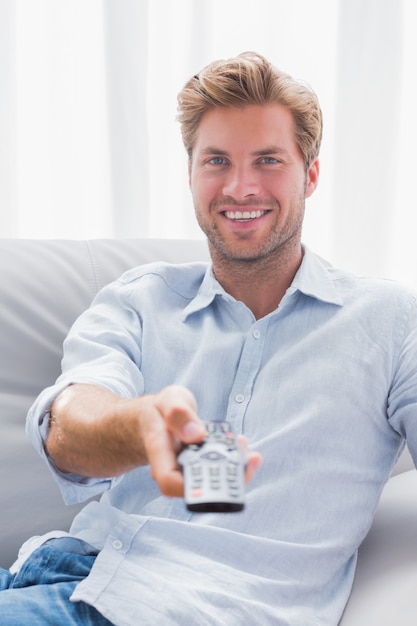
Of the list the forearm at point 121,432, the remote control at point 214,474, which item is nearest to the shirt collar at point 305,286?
the forearm at point 121,432

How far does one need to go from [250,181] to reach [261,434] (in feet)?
1.32

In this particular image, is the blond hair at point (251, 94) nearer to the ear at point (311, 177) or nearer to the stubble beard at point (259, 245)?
the ear at point (311, 177)

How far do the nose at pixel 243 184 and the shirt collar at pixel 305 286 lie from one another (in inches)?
5.3

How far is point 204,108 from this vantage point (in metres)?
1.25

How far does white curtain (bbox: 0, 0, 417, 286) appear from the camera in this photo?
5.57 feet

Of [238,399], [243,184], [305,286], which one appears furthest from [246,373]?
[243,184]

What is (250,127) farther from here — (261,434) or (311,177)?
(261,434)

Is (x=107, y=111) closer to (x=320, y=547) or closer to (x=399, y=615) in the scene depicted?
(x=320, y=547)

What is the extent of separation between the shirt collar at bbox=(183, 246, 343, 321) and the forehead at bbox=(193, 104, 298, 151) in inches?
7.4

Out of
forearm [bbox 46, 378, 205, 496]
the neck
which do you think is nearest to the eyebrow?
the neck

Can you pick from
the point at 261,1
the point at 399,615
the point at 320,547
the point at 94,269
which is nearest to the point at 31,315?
the point at 94,269

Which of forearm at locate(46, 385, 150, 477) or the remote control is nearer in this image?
the remote control

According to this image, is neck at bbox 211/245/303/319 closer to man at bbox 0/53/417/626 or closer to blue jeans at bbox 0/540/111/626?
man at bbox 0/53/417/626

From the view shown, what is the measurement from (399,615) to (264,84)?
30.9 inches
